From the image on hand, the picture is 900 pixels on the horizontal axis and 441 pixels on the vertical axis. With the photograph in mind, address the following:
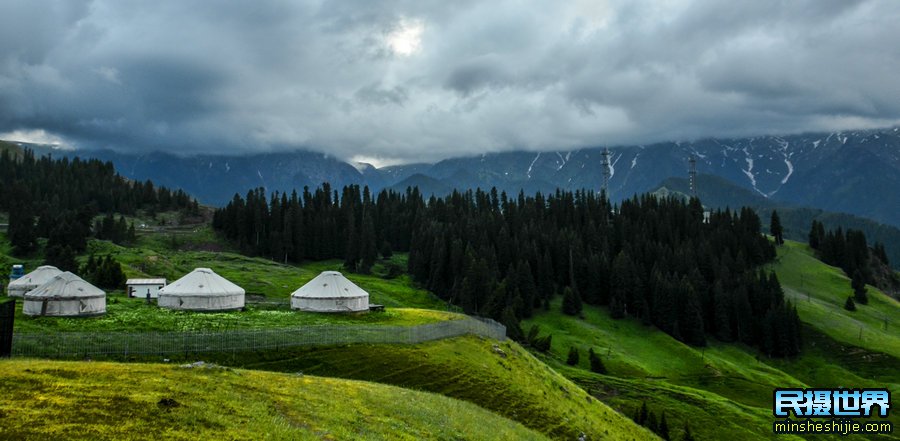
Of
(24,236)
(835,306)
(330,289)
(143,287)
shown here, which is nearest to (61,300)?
(330,289)

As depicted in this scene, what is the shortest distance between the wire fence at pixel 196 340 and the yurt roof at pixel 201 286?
20084 mm

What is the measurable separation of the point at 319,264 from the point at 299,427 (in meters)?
151

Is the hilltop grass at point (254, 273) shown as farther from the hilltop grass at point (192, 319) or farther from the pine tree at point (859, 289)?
the pine tree at point (859, 289)

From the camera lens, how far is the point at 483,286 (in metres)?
130

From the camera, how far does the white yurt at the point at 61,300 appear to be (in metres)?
58.3

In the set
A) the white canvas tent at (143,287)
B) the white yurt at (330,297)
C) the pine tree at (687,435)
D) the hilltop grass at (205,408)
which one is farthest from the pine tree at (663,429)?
the white canvas tent at (143,287)

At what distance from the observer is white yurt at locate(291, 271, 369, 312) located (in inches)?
2768

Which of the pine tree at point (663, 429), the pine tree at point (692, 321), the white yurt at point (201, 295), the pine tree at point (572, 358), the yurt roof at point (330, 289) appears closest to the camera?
the white yurt at point (201, 295)

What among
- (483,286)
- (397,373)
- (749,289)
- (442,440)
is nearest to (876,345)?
(749,289)

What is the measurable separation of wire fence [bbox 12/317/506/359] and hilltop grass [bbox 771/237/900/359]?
123 m

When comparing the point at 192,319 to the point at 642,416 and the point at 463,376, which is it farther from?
the point at 642,416

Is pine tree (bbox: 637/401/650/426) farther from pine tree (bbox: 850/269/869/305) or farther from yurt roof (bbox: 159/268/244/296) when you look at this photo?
pine tree (bbox: 850/269/869/305)

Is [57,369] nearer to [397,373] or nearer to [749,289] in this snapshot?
[397,373]

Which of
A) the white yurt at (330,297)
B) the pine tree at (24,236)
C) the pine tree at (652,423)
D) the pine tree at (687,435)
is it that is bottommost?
the pine tree at (687,435)
